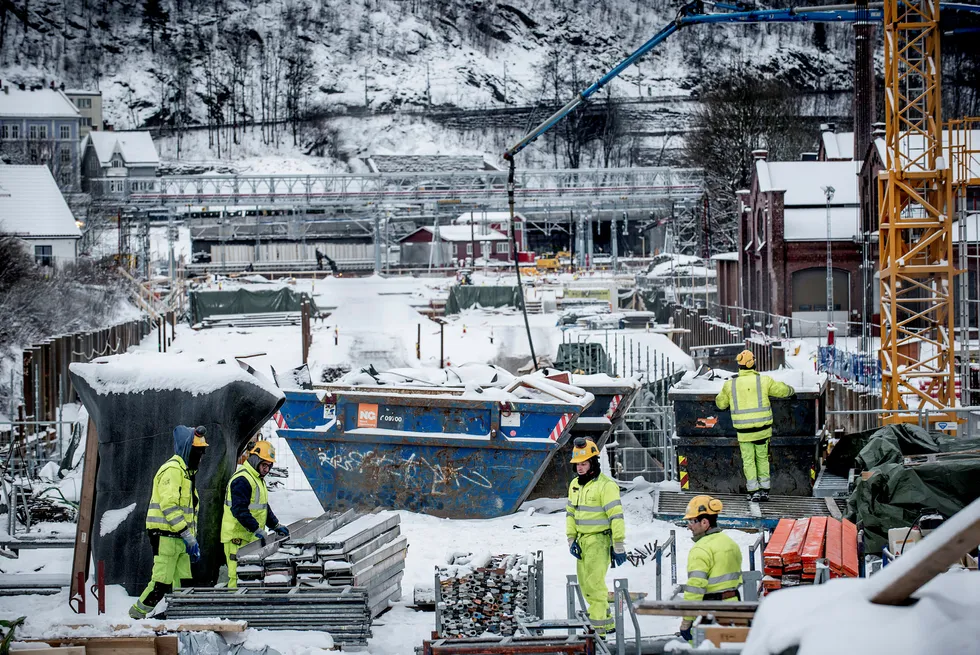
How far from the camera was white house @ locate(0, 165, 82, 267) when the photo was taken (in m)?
46.4

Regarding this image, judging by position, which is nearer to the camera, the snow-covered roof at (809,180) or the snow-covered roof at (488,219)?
the snow-covered roof at (809,180)

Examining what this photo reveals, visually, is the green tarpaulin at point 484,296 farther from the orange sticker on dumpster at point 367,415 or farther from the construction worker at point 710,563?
the construction worker at point 710,563

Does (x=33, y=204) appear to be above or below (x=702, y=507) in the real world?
above

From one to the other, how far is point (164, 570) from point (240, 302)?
113ft

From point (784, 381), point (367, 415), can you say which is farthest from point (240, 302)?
point (784, 381)

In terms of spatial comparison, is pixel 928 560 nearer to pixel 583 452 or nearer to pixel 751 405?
pixel 583 452

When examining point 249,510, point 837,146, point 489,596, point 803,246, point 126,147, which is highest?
point 126,147

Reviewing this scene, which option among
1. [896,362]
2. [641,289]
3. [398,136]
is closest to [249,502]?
[896,362]

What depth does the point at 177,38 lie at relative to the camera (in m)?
163

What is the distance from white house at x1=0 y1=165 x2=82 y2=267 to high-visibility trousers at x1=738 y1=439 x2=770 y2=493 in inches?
1545

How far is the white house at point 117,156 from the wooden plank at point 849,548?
79418mm

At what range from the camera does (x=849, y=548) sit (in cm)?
859

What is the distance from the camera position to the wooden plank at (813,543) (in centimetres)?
782

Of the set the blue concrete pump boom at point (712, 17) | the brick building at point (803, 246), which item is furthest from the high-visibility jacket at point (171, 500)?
the brick building at point (803, 246)
